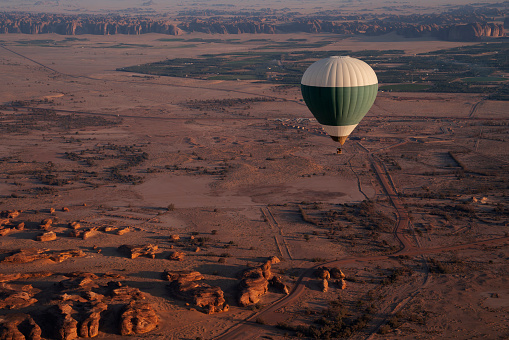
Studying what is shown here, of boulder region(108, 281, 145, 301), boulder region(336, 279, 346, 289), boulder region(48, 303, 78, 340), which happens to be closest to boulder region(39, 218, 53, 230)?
boulder region(108, 281, 145, 301)

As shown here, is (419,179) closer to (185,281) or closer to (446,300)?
(446,300)

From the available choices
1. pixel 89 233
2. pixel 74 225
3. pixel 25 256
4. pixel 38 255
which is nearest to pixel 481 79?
pixel 74 225

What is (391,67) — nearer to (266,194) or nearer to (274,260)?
(266,194)

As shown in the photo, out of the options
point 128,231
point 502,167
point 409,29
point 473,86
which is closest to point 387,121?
point 502,167

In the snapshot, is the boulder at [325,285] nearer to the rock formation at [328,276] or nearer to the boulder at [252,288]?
the rock formation at [328,276]

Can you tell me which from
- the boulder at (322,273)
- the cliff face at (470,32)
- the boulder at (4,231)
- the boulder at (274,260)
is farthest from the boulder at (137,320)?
the cliff face at (470,32)

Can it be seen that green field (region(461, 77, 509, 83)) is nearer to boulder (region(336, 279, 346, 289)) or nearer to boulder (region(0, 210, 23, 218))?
boulder (region(336, 279, 346, 289))

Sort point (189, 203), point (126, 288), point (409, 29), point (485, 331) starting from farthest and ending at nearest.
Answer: point (409, 29)
point (189, 203)
point (126, 288)
point (485, 331)
